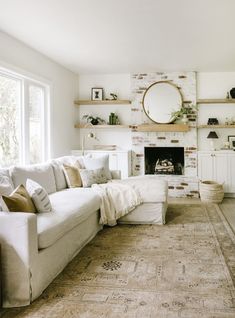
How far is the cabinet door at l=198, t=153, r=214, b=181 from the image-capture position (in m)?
6.75

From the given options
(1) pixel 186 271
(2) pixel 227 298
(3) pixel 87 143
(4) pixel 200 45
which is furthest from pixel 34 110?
(2) pixel 227 298

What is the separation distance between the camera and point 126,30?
4.23 m

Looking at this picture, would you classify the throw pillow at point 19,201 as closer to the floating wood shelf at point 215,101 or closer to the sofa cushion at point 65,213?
the sofa cushion at point 65,213

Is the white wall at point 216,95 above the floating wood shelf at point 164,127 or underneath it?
above

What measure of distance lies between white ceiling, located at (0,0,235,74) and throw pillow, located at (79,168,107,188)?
187 cm

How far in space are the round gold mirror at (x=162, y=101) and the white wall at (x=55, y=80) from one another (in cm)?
160

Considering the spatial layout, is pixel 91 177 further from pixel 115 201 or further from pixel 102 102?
pixel 102 102

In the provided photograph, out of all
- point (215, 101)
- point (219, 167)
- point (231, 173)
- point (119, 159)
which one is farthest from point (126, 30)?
point (231, 173)

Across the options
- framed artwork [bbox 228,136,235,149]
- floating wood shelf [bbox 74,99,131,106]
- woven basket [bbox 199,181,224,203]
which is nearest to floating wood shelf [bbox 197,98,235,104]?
framed artwork [bbox 228,136,235,149]

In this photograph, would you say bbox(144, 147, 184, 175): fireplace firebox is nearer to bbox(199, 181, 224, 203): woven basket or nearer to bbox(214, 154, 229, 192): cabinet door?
bbox(214, 154, 229, 192): cabinet door

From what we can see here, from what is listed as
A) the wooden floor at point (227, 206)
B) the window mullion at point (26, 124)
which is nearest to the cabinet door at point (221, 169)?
the wooden floor at point (227, 206)

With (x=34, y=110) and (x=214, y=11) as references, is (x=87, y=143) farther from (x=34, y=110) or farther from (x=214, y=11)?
(x=214, y=11)

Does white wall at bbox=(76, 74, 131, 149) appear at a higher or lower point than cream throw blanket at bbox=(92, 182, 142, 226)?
higher

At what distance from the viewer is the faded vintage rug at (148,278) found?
2361mm
